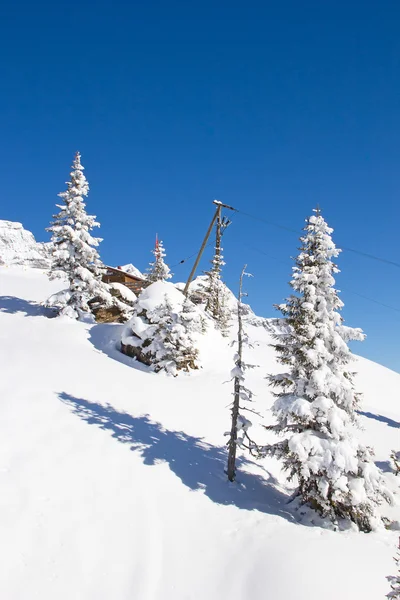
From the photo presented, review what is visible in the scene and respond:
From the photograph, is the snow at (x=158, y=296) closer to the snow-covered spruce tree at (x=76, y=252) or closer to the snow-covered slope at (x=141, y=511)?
the snow-covered spruce tree at (x=76, y=252)

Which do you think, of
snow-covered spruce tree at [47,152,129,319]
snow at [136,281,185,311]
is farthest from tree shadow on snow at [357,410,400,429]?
snow-covered spruce tree at [47,152,129,319]

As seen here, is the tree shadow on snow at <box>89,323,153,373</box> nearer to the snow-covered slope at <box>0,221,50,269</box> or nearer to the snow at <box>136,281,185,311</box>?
the snow at <box>136,281,185,311</box>

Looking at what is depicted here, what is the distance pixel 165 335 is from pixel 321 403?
13.3 m

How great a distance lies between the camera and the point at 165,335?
75.6 ft

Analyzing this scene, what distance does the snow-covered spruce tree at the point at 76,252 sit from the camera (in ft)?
91.6

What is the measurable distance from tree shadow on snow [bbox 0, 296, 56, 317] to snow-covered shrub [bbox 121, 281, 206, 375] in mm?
8893

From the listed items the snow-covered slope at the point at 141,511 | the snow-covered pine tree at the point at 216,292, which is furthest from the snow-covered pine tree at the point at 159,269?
the snow-covered slope at the point at 141,511

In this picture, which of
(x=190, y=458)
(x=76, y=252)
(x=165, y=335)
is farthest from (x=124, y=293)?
(x=190, y=458)

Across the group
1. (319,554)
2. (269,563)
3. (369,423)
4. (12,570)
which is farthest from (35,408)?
(369,423)

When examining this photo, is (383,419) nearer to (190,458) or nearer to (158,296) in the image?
(158,296)

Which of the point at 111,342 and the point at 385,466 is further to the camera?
the point at 111,342

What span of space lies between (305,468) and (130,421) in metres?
7.76

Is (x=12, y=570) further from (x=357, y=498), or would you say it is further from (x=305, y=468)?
(x=357, y=498)

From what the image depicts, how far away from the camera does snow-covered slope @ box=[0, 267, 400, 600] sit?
25.7 ft
